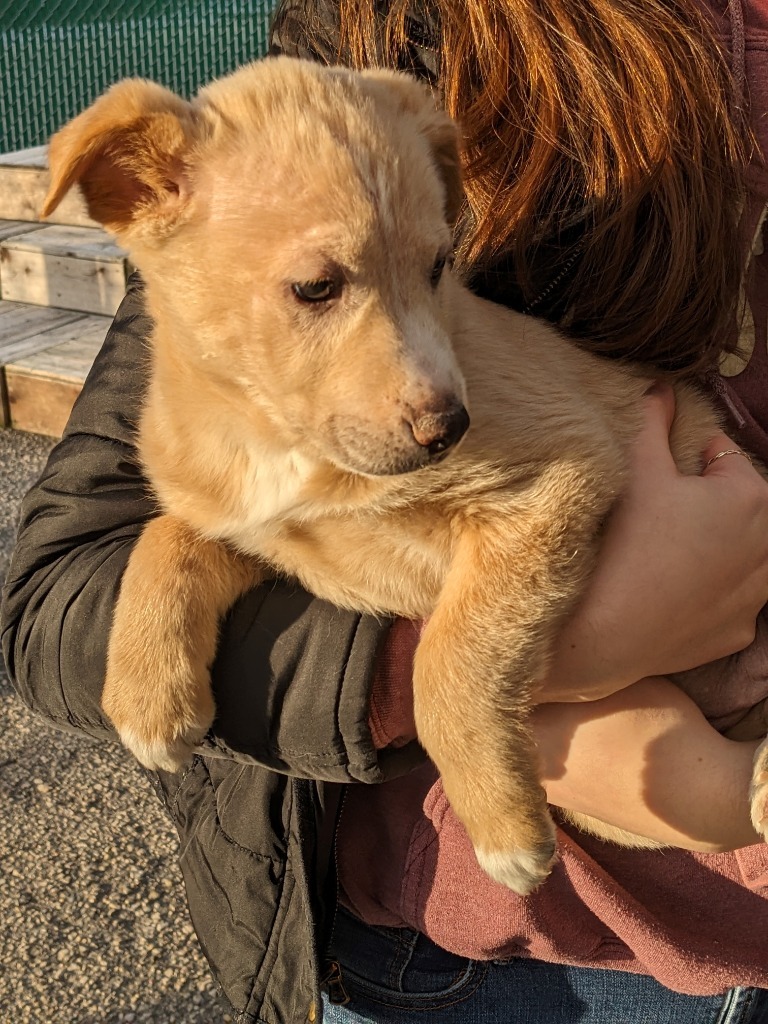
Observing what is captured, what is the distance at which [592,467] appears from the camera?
203cm

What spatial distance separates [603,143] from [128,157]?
0.93m

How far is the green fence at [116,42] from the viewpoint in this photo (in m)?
7.68

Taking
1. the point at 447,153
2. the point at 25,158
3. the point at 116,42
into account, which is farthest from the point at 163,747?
the point at 116,42

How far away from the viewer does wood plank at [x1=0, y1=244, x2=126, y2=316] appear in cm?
641

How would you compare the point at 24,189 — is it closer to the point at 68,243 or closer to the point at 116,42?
the point at 68,243

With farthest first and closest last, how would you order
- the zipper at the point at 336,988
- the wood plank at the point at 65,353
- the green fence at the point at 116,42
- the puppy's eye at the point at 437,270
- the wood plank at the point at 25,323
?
the green fence at the point at 116,42, the wood plank at the point at 25,323, the wood plank at the point at 65,353, the zipper at the point at 336,988, the puppy's eye at the point at 437,270

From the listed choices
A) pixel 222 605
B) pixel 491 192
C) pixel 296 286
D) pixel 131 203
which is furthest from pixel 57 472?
pixel 491 192

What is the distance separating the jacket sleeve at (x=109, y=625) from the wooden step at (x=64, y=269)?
4.12 m

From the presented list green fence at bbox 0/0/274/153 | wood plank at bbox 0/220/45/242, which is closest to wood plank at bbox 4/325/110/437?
wood plank at bbox 0/220/45/242

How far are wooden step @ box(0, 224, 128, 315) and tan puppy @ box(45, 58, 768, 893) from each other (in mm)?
4510

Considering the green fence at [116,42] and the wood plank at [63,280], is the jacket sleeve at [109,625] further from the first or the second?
the green fence at [116,42]

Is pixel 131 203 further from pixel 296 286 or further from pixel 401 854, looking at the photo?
pixel 401 854

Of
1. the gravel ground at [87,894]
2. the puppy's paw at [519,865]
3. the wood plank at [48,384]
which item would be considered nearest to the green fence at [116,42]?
the wood plank at [48,384]

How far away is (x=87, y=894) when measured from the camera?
325 centimetres
